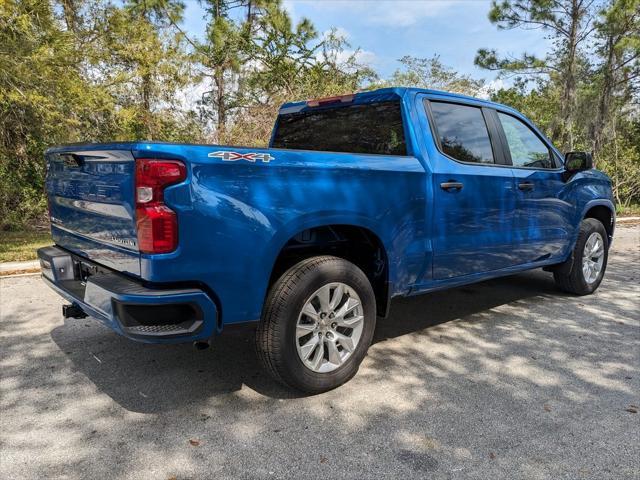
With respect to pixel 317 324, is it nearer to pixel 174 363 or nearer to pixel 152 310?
pixel 152 310

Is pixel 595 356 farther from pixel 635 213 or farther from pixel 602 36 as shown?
pixel 602 36

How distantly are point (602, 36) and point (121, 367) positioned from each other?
18025 mm

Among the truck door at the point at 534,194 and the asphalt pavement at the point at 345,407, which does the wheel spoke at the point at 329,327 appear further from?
the truck door at the point at 534,194

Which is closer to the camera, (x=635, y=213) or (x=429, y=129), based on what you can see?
(x=429, y=129)

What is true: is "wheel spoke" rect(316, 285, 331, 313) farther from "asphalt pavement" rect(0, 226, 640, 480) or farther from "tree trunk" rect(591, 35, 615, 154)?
"tree trunk" rect(591, 35, 615, 154)

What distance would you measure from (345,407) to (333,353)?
1.15 feet

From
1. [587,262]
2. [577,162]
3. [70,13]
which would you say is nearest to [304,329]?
[577,162]

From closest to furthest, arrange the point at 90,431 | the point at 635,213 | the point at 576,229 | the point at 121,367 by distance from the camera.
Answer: the point at 90,431
the point at 121,367
the point at 576,229
the point at 635,213

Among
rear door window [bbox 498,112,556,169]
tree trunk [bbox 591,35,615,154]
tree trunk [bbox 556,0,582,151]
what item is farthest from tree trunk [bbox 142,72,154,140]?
tree trunk [bbox 591,35,615,154]

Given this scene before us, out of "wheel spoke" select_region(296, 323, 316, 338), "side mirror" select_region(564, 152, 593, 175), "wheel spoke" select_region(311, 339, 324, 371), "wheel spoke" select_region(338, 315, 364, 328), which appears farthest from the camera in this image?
"side mirror" select_region(564, 152, 593, 175)

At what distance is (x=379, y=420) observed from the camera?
2916 millimetres

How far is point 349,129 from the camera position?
413 centimetres

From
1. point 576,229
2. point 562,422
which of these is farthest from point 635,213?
point 562,422

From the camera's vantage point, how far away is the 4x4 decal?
2645 millimetres
